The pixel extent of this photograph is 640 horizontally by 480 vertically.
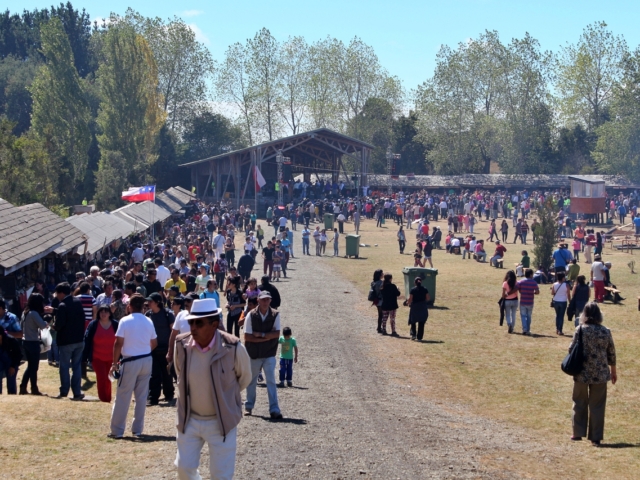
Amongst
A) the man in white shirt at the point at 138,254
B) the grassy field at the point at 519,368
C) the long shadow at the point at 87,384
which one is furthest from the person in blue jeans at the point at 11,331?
the man in white shirt at the point at 138,254

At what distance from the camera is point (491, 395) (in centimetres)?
1146

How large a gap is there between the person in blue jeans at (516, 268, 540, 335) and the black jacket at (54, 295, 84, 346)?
9.25m

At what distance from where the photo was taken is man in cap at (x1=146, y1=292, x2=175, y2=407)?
973cm

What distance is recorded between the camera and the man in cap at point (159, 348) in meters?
9.73

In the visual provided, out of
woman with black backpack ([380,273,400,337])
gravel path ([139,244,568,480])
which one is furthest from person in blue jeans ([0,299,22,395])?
woman with black backpack ([380,273,400,337])

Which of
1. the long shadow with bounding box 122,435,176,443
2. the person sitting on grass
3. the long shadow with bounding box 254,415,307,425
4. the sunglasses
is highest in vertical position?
the sunglasses

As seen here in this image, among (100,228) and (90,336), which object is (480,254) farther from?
(90,336)

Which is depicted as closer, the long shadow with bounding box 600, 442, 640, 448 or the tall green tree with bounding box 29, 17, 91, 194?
the long shadow with bounding box 600, 442, 640, 448

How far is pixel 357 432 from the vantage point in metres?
8.55

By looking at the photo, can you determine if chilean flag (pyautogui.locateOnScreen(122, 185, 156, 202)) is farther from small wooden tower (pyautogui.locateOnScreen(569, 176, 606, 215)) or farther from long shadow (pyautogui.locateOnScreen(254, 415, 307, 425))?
small wooden tower (pyautogui.locateOnScreen(569, 176, 606, 215))

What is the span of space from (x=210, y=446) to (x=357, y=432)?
322cm

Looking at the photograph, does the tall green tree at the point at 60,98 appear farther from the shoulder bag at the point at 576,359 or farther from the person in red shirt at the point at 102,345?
the shoulder bag at the point at 576,359

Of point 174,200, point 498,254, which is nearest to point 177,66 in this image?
point 174,200

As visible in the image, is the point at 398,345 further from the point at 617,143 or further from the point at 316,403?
the point at 617,143
